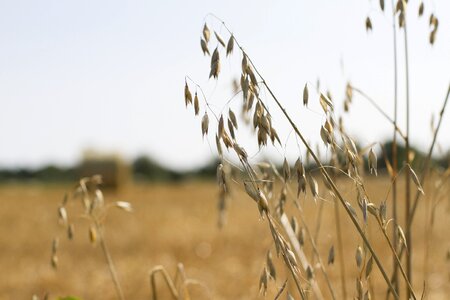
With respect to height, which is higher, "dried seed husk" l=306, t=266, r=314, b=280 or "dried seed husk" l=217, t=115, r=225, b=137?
"dried seed husk" l=217, t=115, r=225, b=137

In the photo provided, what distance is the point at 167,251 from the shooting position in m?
5.54

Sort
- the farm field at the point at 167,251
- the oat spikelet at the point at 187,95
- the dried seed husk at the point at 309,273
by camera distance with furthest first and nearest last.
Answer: the farm field at the point at 167,251 < the dried seed husk at the point at 309,273 < the oat spikelet at the point at 187,95

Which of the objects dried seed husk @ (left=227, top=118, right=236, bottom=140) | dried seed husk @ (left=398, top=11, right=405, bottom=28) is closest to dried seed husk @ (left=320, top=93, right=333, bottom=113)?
dried seed husk @ (left=227, top=118, right=236, bottom=140)

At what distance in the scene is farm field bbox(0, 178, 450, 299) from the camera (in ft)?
12.2

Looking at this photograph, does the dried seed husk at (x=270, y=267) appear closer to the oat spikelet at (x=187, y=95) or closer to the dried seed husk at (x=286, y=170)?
the dried seed husk at (x=286, y=170)

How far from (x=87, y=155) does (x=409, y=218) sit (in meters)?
11.4

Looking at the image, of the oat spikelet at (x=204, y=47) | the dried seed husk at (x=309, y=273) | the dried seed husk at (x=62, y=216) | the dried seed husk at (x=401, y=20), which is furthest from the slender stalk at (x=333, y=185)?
the dried seed husk at (x=62, y=216)

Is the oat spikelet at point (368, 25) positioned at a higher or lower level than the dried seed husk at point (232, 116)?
higher

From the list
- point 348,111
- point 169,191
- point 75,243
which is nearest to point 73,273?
point 75,243

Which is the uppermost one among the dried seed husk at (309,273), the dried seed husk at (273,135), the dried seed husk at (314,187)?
the dried seed husk at (273,135)

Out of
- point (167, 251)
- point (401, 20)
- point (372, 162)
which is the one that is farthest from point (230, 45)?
point (167, 251)

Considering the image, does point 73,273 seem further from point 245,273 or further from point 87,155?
point 87,155

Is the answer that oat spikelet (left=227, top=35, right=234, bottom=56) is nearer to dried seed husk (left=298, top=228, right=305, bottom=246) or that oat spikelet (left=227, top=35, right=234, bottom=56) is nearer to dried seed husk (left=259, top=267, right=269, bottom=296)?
dried seed husk (left=259, top=267, right=269, bottom=296)

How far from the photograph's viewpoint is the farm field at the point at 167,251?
3.72 meters
